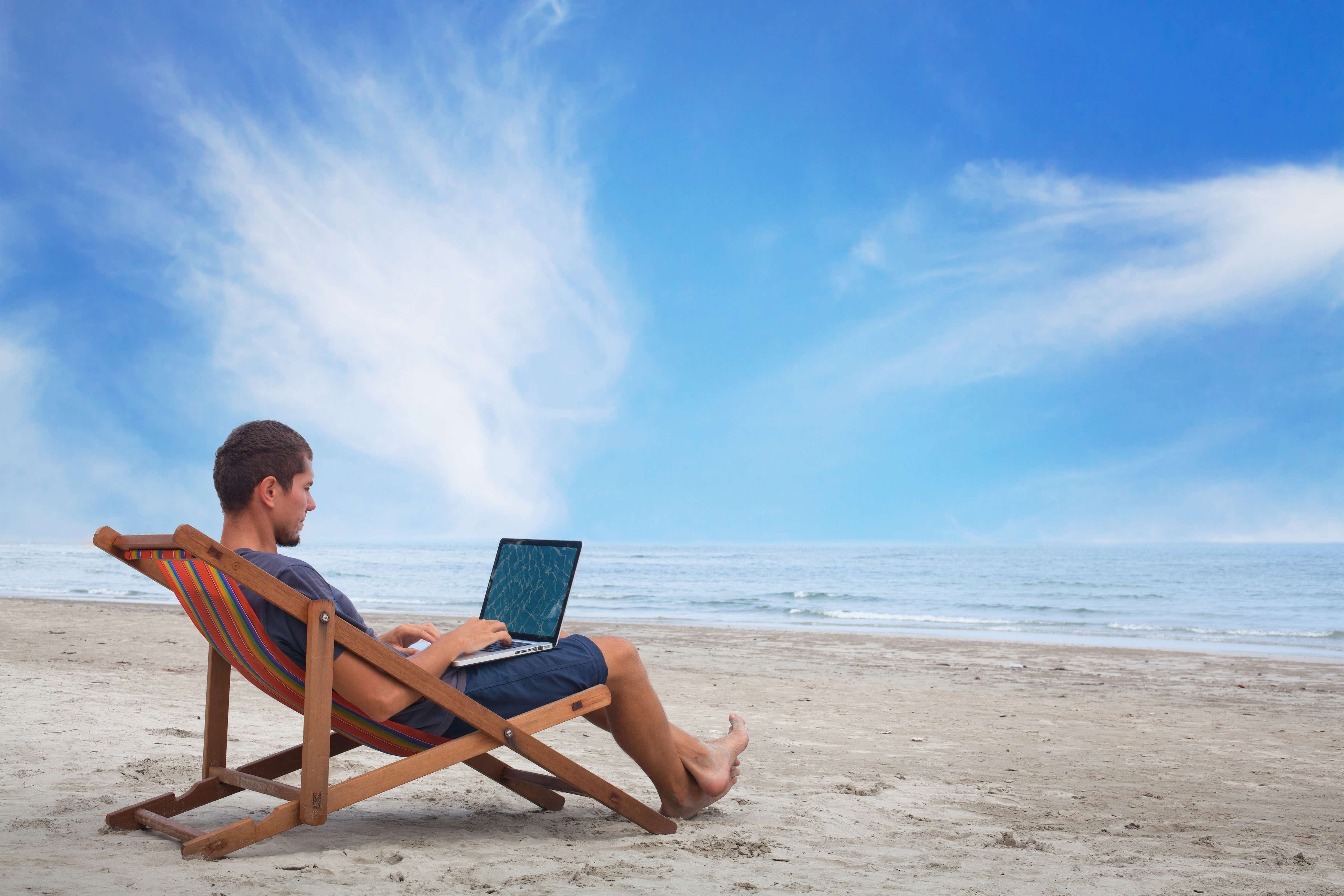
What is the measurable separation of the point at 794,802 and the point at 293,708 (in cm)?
218

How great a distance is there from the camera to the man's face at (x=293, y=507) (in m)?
2.72

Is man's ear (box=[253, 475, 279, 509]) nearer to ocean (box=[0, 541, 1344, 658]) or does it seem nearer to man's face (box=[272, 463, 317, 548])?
man's face (box=[272, 463, 317, 548])

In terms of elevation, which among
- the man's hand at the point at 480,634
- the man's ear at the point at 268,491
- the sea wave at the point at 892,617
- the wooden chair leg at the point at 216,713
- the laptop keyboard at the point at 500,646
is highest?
the man's ear at the point at 268,491

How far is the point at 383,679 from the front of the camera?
2.59 metres

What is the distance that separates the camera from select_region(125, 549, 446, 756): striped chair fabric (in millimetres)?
2496

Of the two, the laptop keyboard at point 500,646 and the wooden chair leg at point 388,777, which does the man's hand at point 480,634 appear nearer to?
the laptop keyboard at point 500,646

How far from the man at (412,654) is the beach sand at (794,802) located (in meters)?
0.40

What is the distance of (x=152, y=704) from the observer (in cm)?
591

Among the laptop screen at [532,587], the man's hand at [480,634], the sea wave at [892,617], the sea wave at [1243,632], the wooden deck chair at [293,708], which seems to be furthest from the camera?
the sea wave at [892,617]

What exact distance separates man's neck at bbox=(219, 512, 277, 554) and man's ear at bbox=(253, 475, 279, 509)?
0.15ft

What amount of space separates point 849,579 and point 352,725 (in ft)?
110

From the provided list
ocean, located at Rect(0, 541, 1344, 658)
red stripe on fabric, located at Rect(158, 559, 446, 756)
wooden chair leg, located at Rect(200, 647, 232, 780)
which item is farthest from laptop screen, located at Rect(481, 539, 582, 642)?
ocean, located at Rect(0, 541, 1344, 658)

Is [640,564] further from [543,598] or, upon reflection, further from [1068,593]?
[543,598]

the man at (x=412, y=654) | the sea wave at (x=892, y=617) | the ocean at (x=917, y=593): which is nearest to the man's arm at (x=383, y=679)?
the man at (x=412, y=654)
